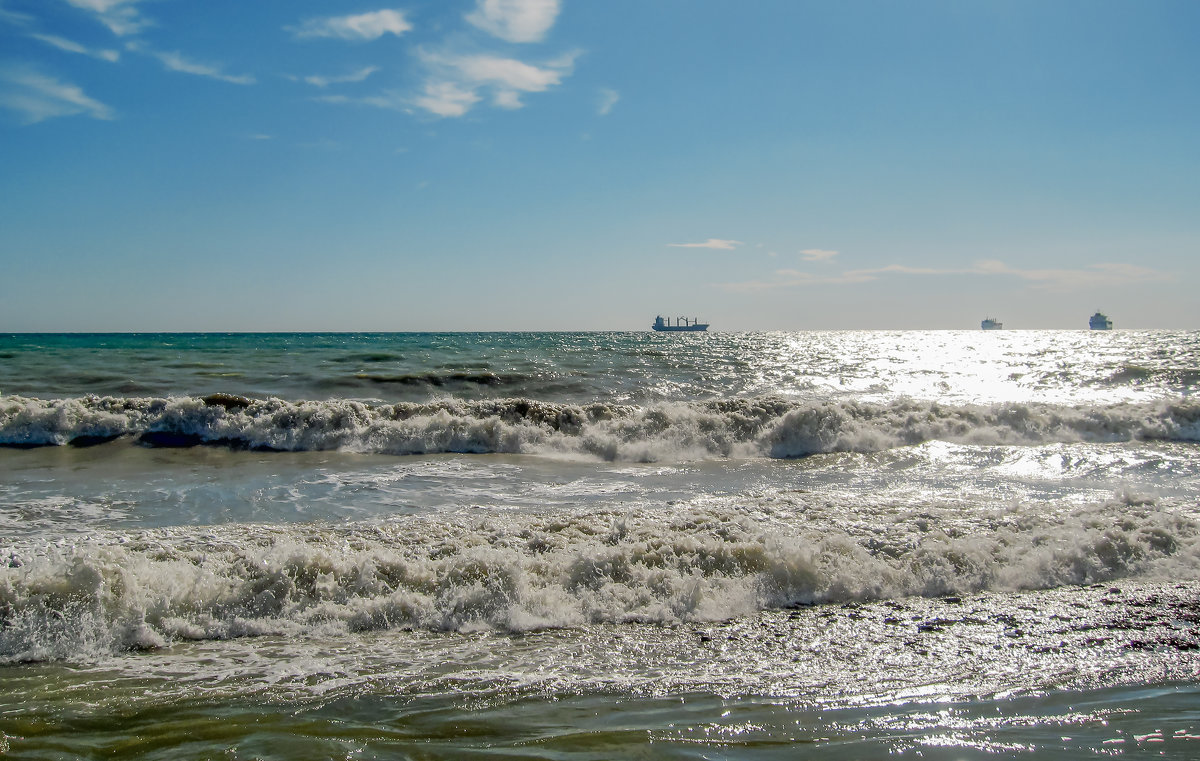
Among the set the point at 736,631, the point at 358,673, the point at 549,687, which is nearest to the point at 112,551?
the point at 358,673

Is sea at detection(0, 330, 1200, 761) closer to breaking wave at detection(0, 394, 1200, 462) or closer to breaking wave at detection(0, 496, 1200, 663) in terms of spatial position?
breaking wave at detection(0, 496, 1200, 663)

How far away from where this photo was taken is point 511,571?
5.77 m

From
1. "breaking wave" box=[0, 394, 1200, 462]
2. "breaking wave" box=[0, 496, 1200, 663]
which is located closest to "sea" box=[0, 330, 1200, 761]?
"breaking wave" box=[0, 496, 1200, 663]

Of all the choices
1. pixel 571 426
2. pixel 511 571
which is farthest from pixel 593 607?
pixel 571 426

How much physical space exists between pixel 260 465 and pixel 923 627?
10.6m

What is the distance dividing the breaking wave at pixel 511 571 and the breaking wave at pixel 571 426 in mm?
6603

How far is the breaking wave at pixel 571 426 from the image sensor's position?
13.9 meters

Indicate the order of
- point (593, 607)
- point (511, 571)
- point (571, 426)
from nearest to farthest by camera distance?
point (593, 607), point (511, 571), point (571, 426)

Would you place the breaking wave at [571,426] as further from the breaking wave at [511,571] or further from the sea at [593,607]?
the breaking wave at [511,571]

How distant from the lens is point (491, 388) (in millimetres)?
22062

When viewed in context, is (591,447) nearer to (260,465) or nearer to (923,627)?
(260,465)

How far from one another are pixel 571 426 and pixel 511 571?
962 centimetres

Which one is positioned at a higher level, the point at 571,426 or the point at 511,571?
the point at 571,426

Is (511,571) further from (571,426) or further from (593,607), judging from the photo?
(571,426)
